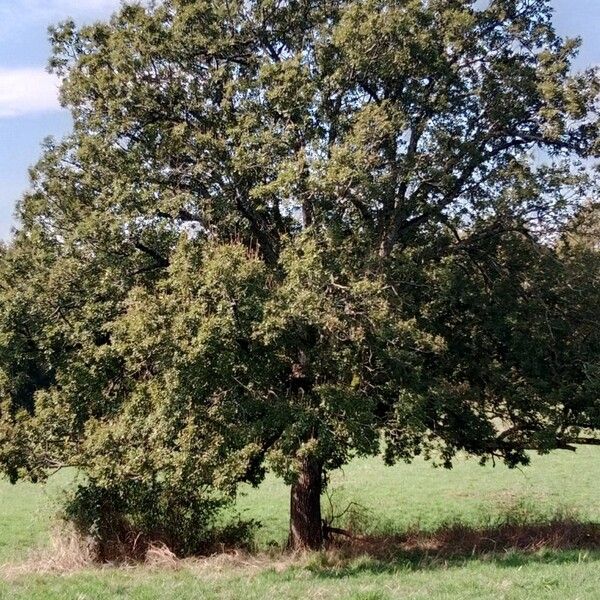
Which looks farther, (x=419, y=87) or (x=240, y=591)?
(x=419, y=87)

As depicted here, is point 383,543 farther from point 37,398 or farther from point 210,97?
point 210,97

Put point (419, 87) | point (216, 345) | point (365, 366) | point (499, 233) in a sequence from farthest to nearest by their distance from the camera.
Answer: point (499, 233)
point (419, 87)
point (365, 366)
point (216, 345)

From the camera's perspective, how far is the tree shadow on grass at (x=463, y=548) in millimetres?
12984

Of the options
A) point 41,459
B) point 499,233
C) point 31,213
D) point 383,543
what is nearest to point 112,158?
point 31,213

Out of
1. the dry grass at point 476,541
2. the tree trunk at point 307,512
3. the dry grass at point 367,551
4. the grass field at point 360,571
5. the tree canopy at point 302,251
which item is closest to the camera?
the grass field at point 360,571

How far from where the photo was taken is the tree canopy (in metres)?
12.7

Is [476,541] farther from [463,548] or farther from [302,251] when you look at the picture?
[302,251]

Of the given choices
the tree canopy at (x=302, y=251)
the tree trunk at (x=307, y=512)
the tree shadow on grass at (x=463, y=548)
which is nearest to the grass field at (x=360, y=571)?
the tree shadow on grass at (x=463, y=548)

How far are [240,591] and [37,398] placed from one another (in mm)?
6499

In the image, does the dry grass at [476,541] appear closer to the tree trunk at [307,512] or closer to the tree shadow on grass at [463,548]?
the tree shadow on grass at [463,548]

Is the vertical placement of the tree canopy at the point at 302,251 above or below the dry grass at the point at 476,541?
above

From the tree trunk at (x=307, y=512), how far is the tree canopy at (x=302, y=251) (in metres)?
0.06

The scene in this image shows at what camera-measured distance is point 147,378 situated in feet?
45.2

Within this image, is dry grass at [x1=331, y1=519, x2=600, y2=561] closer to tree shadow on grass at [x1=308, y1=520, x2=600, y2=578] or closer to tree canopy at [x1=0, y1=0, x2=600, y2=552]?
tree shadow on grass at [x1=308, y1=520, x2=600, y2=578]
